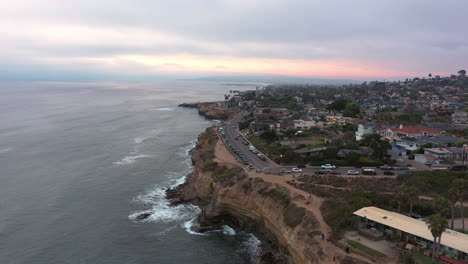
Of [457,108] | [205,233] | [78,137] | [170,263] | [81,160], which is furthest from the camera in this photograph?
Answer: [457,108]

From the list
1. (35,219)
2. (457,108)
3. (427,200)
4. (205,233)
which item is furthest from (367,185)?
(457,108)

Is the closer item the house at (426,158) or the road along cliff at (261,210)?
the road along cliff at (261,210)

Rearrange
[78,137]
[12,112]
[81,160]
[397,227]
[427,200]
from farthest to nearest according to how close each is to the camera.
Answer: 1. [12,112]
2. [78,137]
3. [81,160]
4. [427,200]
5. [397,227]

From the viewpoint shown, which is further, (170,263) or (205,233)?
(205,233)

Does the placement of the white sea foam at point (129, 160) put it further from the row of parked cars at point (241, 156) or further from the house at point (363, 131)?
the house at point (363, 131)

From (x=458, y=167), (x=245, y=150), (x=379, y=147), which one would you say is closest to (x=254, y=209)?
(x=245, y=150)

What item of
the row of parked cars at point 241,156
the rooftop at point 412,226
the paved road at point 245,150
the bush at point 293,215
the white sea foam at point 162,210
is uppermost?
the rooftop at point 412,226

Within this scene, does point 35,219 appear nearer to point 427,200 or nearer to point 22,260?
point 22,260

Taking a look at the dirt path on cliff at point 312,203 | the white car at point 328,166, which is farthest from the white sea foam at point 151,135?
the white car at point 328,166
